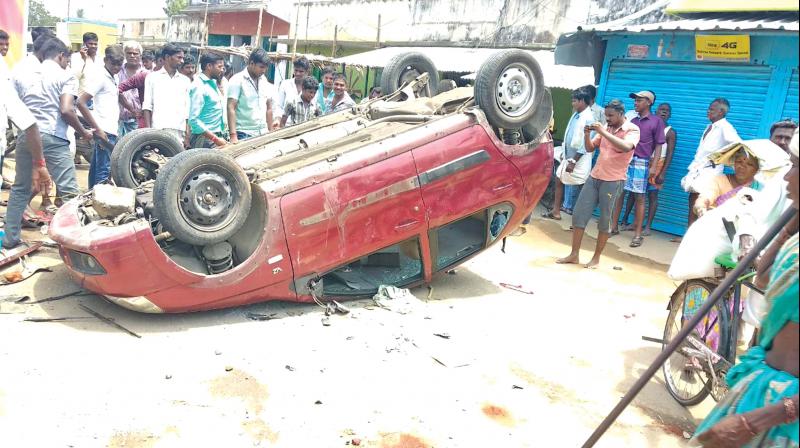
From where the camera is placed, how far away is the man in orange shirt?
6598mm

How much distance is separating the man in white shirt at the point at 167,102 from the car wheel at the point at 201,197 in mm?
2983

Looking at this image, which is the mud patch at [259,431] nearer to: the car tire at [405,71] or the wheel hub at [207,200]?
the wheel hub at [207,200]

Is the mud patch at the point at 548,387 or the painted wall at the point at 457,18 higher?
the painted wall at the point at 457,18

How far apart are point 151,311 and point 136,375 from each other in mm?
695

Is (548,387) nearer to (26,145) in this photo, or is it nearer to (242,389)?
(242,389)

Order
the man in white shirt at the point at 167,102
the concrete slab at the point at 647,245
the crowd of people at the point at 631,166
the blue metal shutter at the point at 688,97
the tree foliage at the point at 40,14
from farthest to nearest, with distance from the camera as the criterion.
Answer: the tree foliage at the point at 40,14, the blue metal shutter at the point at 688,97, the concrete slab at the point at 647,245, the man in white shirt at the point at 167,102, the crowd of people at the point at 631,166

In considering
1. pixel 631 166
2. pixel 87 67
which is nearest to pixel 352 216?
pixel 87 67

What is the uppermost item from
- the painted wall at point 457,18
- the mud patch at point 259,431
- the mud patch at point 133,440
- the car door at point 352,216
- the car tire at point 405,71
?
the painted wall at point 457,18

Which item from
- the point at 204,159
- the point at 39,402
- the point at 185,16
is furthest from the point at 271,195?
the point at 185,16

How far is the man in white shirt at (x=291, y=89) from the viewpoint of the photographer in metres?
8.73

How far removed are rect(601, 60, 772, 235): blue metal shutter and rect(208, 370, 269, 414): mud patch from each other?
707cm

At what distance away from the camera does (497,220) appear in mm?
5758

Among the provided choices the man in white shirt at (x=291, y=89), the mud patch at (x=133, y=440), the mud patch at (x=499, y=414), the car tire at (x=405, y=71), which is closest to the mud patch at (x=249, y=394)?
the mud patch at (x=133, y=440)

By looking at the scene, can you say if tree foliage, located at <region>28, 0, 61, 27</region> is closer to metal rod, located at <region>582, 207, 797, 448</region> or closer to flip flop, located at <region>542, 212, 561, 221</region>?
flip flop, located at <region>542, 212, 561, 221</region>
